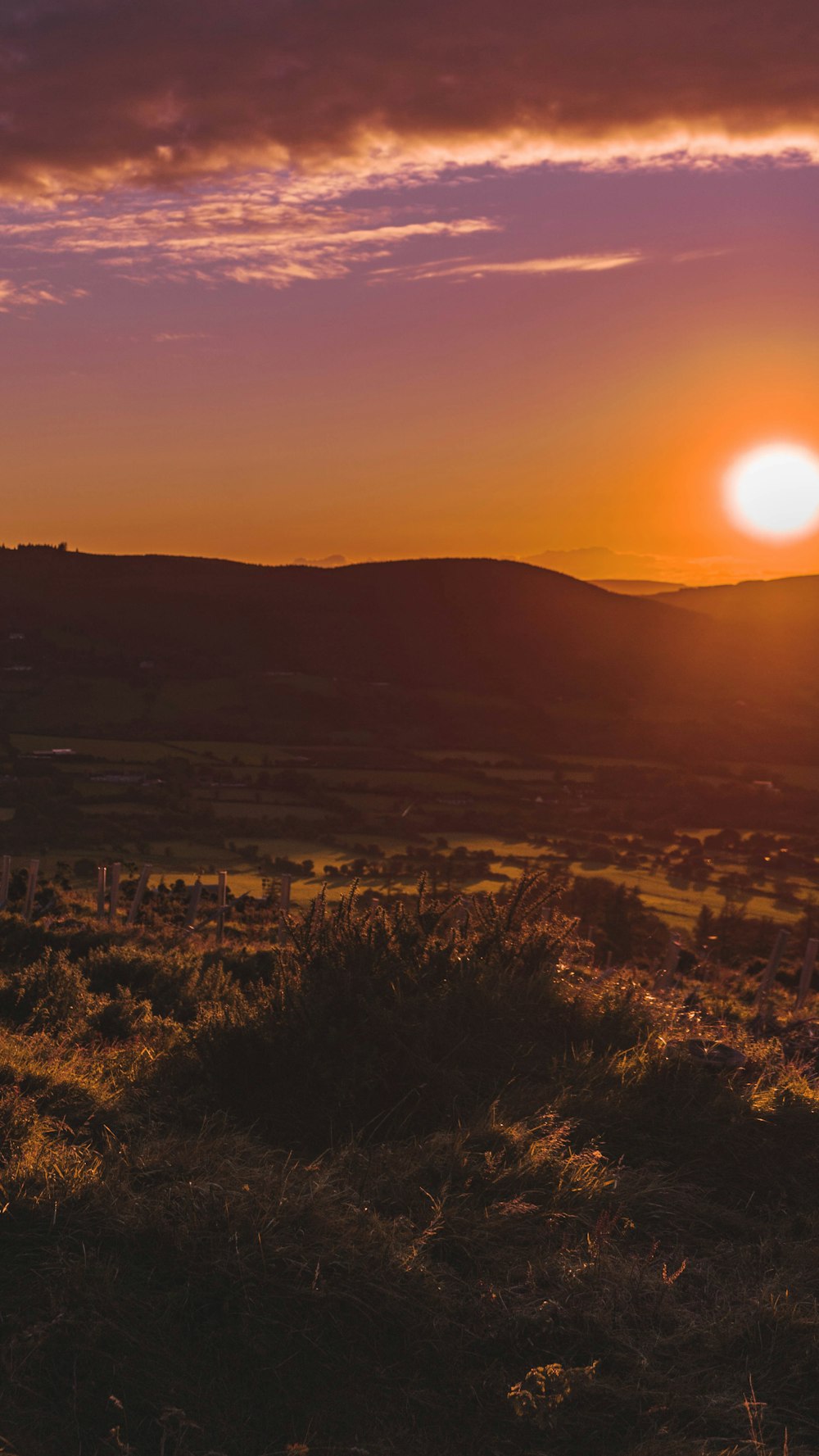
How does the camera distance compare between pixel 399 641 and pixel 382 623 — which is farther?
pixel 382 623

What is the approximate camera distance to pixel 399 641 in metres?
123

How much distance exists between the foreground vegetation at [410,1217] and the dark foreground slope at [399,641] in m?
79.8

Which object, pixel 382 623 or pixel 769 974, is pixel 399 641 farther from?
pixel 769 974

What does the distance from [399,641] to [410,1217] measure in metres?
119

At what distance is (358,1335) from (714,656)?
11898 centimetres

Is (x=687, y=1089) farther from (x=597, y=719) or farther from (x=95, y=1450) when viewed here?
(x=597, y=719)

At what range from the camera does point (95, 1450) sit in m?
3.34

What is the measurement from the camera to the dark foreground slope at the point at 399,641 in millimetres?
100438

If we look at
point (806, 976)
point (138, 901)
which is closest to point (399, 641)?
point (138, 901)

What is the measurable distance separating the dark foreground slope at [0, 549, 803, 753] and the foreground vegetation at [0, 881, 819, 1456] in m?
79.8

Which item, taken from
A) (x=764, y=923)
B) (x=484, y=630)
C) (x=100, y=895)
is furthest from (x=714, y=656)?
(x=100, y=895)

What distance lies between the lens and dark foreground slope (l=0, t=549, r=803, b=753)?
10044 centimetres

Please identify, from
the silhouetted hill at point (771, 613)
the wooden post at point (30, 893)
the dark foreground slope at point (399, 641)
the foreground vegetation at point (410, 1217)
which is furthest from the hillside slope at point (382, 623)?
the foreground vegetation at point (410, 1217)

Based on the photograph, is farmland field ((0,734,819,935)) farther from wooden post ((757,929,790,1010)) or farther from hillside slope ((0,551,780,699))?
hillside slope ((0,551,780,699))
